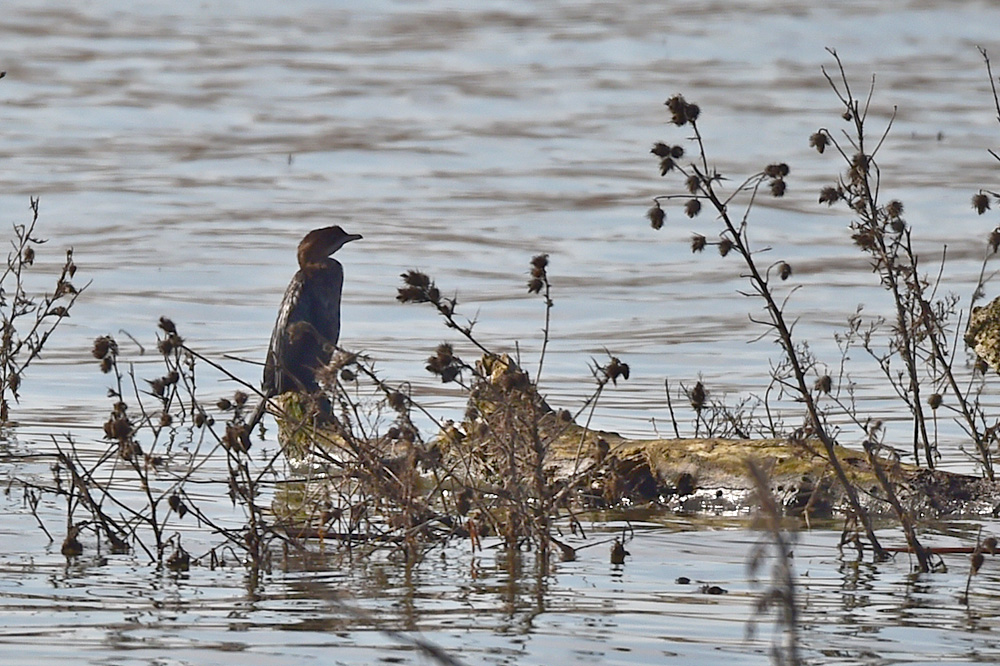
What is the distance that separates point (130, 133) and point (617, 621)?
24375 millimetres

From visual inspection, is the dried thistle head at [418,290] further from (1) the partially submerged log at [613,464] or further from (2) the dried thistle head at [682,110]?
(2) the dried thistle head at [682,110]

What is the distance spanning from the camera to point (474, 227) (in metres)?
21.0

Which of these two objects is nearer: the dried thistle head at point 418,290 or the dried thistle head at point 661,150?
the dried thistle head at point 418,290

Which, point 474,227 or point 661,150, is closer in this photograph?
point 661,150

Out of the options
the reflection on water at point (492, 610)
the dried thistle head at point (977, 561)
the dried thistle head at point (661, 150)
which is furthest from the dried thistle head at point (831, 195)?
the dried thistle head at point (977, 561)

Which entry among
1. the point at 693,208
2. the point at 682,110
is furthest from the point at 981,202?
the point at 682,110

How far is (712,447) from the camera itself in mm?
8344

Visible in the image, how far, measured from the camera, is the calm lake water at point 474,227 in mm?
5820

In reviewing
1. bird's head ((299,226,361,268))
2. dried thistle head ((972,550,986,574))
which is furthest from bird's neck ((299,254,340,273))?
dried thistle head ((972,550,986,574))

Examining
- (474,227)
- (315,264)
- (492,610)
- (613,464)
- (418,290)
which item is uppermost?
(474,227)

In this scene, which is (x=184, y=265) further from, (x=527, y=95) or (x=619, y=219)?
(x=527, y=95)

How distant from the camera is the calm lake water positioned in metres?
5.82

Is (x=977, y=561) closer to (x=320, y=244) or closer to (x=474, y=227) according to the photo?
(x=320, y=244)

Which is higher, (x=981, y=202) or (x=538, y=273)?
(x=981, y=202)
